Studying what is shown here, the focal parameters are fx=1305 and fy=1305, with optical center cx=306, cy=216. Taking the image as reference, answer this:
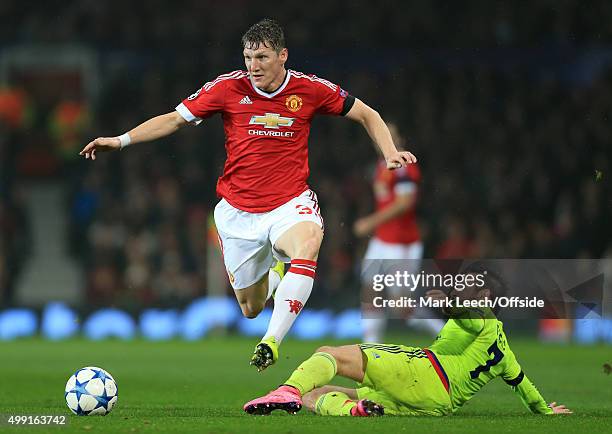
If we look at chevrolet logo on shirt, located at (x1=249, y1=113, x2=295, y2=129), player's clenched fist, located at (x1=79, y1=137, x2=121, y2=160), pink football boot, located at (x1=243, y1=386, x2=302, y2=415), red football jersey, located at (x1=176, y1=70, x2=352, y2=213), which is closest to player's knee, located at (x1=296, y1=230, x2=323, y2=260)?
red football jersey, located at (x1=176, y1=70, x2=352, y2=213)

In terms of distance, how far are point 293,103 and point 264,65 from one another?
0.37 meters

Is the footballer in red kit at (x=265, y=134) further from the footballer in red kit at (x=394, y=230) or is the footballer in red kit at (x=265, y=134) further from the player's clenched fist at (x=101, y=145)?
the footballer in red kit at (x=394, y=230)

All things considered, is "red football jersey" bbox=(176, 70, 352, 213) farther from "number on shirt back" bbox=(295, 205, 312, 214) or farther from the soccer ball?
the soccer ball

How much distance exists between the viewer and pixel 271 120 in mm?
8117

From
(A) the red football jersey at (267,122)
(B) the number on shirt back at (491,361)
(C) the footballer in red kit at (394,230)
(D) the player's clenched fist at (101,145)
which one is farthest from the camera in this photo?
(C) the footballer in red kit at (394,230)

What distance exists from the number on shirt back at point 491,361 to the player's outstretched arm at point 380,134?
117cm

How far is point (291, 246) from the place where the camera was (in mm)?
7777

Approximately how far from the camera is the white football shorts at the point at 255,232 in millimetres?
7992

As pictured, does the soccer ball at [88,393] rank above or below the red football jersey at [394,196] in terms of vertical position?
below

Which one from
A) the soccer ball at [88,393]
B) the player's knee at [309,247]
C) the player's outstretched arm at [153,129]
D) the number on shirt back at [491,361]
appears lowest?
the soccer ball at [88,393]

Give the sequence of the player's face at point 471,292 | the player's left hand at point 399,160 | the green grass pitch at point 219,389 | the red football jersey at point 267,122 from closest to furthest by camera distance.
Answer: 1. the green grass pitch at point 219,389
2. the player's face at point 471,292
3. the player's left hand at point 399,160
4. the red football jersey at point 267,122

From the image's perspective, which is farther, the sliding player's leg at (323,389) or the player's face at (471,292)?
the player's face at (471,292)

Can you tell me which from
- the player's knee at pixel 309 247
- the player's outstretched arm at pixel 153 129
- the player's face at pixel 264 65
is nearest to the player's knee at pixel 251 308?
the player's knee at pixel 309 247

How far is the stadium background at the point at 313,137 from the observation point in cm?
1786
